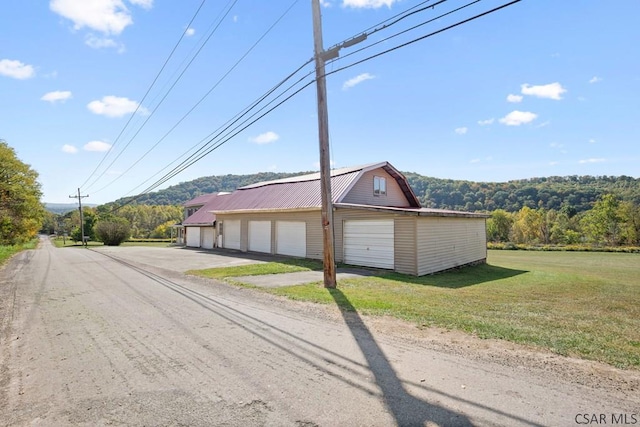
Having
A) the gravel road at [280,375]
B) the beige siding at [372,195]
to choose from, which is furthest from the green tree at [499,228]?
the gravel road at [280,375]

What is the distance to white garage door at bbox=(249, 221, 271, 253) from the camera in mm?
22673

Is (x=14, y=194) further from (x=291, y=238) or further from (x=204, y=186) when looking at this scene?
(x=204, y=186)

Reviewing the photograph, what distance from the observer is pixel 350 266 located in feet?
54.4

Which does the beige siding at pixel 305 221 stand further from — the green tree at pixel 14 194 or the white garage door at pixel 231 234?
the green tree at pixel 14 194

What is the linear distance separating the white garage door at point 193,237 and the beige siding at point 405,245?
23218 mm

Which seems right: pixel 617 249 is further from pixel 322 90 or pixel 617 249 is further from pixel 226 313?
pixel 226 313

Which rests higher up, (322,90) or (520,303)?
(322,90)

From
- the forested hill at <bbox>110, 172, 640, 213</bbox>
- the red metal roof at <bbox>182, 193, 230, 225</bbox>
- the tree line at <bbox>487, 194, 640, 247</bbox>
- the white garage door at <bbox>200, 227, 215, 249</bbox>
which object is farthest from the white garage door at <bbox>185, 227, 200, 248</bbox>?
the tree line at <bbox>487, 194, 640, 247</bbox>

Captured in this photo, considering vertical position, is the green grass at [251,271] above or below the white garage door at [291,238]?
below

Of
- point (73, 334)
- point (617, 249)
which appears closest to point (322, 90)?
point (73, 334)

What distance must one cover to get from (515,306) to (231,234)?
22.0 m

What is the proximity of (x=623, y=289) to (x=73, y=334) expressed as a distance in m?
16.4

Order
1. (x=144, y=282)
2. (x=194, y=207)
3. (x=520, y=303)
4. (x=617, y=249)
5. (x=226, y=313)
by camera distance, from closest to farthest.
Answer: (x=226, y=313) < (x=520, y=303) < (x=144, y=282) < (x=617, y=249) < (x=194, y=207)

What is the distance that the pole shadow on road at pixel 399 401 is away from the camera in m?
3.16
